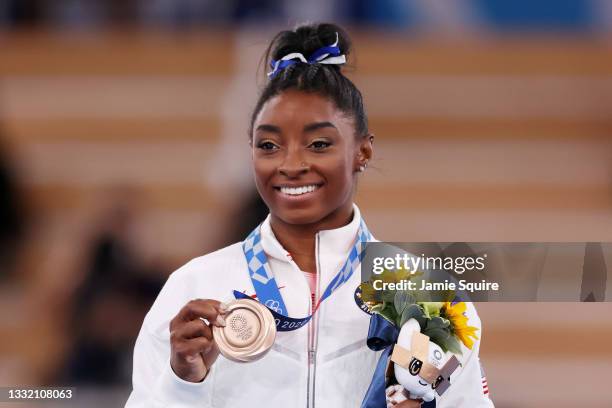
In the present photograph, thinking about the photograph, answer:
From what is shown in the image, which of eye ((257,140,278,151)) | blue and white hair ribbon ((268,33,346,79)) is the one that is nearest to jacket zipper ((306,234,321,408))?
eye ((257,140,278,151))

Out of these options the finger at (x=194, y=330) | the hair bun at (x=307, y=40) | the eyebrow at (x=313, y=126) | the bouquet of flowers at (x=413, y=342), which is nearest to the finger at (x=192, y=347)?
the finger at (x=194, y=330)

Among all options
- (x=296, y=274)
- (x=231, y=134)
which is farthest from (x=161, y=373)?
(x=231, y=134)

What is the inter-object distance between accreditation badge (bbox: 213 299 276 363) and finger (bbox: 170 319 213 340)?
1 cm

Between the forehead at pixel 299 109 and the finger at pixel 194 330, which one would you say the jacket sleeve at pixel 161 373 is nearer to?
the finger at pixel 194 330

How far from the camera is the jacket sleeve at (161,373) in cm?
169

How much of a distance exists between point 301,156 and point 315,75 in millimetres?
134

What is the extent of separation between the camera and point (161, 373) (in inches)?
68.4

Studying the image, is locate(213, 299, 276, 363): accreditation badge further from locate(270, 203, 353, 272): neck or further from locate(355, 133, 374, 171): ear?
locate(355, 133, 374, 171): ear

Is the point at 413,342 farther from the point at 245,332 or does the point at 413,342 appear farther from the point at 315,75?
the point at 315,75

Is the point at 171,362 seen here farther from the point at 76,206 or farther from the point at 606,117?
the point at 606,117

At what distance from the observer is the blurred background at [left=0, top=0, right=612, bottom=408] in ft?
10.8

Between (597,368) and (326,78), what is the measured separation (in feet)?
4.34

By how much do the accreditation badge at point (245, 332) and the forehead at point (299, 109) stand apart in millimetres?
283

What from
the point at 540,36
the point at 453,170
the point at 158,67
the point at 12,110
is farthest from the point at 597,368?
the point at 12,110
